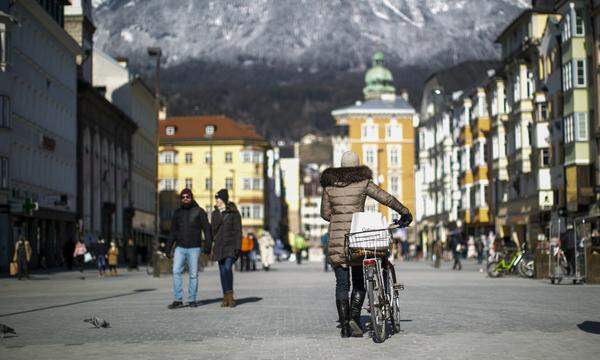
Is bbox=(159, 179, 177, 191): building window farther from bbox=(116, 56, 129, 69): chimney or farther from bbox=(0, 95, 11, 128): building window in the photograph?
bbox=(0, 95, 11, 128): building window

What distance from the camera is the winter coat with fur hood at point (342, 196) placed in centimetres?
1430

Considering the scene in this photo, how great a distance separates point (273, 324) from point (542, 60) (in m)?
56.6

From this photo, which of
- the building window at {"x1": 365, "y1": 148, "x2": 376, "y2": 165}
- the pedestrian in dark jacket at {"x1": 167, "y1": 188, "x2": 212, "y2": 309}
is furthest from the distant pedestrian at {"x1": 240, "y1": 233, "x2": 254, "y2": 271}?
the building window at {"x1": 365, "y1": 148, "x2": 376, "y2": 165}

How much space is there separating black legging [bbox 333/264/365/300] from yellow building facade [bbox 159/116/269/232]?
118103 millimetres

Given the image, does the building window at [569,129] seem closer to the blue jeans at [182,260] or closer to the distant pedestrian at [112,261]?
the distant pedestrian at [112,261]

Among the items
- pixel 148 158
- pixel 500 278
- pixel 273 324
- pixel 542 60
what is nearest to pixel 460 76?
pixel 148 158

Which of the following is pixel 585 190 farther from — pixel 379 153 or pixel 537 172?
pixel 379 153

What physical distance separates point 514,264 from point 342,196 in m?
23.8

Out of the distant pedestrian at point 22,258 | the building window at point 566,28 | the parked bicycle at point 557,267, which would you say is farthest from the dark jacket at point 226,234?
the building window at point 566,28

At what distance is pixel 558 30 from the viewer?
64688mm

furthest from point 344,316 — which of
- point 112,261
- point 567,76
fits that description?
point 567,76

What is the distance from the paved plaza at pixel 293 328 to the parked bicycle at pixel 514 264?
1115 cm

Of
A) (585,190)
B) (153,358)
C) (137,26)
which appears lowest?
(153,358)

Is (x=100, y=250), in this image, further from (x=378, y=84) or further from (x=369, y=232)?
(x=378, y=84)
